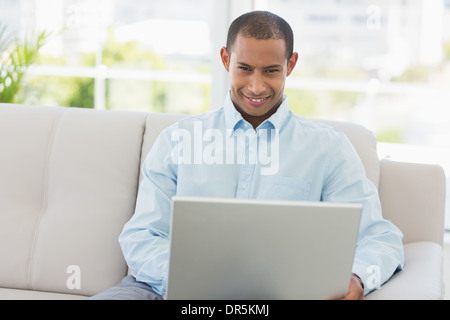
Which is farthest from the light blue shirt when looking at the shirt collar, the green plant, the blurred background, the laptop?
the green plant

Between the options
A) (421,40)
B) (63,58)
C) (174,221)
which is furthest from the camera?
(63,58)

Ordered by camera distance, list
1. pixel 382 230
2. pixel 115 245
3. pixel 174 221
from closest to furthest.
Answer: pixel 174 221, pixel 382 230, pixel 115 245

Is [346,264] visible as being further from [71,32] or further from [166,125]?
[71,32]

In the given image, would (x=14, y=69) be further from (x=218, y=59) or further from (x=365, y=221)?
(x=365, y=221)

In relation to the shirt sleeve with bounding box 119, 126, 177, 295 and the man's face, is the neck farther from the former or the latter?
the shirt sleeve with bounding box 119, 126, 177, 295

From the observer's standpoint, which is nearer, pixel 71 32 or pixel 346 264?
pixel 346 264

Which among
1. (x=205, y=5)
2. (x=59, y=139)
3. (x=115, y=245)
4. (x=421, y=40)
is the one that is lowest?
(x=115, y=245)

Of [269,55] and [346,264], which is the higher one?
[269,55]

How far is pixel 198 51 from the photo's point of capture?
314 cm

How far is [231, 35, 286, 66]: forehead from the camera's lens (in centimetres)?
161

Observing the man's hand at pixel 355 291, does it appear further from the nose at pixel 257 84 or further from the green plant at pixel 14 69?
the green plant at pixel 14 69

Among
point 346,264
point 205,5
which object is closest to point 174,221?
point 346,264

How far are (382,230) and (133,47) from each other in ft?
6.64

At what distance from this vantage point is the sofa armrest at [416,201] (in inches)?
70.2
